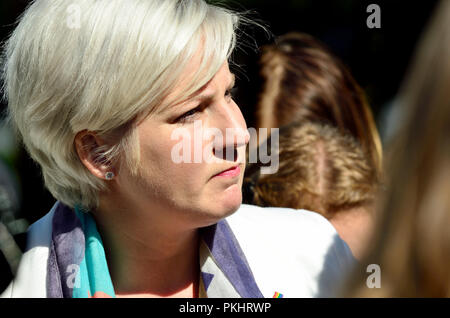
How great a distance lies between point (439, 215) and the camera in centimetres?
87

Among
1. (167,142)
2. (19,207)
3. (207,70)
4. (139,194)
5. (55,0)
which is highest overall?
(55,0)

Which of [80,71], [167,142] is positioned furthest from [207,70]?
[80,71]

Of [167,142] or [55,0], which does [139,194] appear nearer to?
[167,142]

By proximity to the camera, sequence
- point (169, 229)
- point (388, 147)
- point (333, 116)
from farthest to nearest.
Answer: point (333, 116) < point (169, 229) < point (388, 147)

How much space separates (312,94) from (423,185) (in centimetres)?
187

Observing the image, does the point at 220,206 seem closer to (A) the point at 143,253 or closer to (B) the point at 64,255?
(A) the point at 143,253

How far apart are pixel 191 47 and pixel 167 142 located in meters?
0.24

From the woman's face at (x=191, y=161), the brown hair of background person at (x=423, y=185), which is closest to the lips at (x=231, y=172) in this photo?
the woman's face at (x=191, y=161)

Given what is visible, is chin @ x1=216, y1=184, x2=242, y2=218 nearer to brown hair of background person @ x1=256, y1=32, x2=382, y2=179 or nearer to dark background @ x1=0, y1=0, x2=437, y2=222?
brown hair of background person @ x1=256, y1=32, x2=382, y2=179

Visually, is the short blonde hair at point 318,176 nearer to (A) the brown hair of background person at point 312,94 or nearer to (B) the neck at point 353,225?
(B) the neck at point 353,225

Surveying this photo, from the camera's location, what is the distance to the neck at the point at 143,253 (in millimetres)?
1585

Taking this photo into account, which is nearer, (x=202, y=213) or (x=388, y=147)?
(x=388, y=147)

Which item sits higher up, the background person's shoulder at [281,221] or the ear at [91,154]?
the ear at [91,154]

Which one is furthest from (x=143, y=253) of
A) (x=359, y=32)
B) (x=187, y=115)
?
(x=359, y=32)
